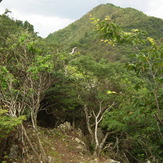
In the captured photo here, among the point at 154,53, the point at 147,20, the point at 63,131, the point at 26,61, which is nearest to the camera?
the point at 154,53

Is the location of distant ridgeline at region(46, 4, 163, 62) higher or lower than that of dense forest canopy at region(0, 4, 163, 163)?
higher

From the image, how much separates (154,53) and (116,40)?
591mm

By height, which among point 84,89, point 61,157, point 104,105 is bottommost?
point 61,157

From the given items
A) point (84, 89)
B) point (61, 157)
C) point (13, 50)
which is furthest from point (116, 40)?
point (84, 89)

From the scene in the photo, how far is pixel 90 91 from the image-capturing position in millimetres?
11641

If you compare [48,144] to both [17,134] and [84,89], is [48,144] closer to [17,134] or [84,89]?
[17,134]

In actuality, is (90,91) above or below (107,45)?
below

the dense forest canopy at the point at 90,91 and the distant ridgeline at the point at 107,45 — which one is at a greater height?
the distant ridgeline at the point at 107,45

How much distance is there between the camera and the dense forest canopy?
2.69 m

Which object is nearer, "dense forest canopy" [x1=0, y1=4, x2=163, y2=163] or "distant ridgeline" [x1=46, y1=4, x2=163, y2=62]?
"dense forest canopy" [x1=0, y1=4, x2=163, y2=163]

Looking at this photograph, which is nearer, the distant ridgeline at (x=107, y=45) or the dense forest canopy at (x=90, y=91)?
the dense forest canopy at (x=90, y=91)

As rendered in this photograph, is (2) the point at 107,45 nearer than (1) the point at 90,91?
No

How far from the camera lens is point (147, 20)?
61.1 meters

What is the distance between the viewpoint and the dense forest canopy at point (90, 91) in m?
2.69
